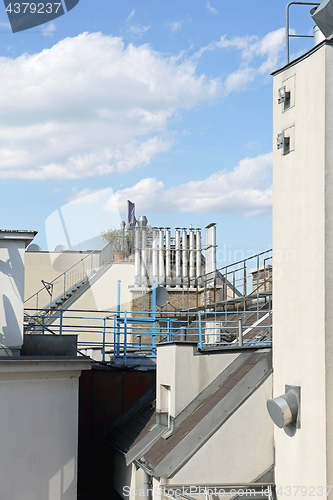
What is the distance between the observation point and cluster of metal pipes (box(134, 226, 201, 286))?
2352 cm

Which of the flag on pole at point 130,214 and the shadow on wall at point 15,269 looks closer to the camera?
the shadow on wall at point 15,269

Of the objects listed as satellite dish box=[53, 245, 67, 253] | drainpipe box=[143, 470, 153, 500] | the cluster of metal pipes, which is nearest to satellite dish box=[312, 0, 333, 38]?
drainpipe box=[143, 470, 153, 500]

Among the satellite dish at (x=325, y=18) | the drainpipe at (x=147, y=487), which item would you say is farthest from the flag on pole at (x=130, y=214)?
the satellite dish at (x=325, y=18)

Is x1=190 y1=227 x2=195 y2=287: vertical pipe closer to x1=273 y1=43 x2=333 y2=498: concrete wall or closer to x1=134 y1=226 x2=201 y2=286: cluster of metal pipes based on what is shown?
x1=134 y1=226 x2=201 y2=286: cluster of metal pipes

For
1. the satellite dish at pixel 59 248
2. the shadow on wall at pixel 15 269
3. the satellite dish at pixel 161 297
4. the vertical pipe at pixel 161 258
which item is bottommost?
the satellite dish at pixel 161 297

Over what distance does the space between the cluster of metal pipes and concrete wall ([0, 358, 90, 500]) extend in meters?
12.4

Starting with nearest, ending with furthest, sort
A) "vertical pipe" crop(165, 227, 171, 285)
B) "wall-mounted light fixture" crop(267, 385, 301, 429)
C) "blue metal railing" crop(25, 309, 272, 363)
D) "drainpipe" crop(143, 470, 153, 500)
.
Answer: "wall-mounted light fixture" crop(267, 385, 301, 429) → "drainpipe" crop(143, 470, 153, 500) → "blue metal railing" crop(25, 309, 272, 363) → "vertical pipe" crop(165, 227, 171, 285)

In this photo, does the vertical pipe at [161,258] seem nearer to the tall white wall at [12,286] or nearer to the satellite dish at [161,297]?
the satellite dish at [161,297]

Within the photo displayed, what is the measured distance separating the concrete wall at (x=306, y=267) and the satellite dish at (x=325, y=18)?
0.57 metres

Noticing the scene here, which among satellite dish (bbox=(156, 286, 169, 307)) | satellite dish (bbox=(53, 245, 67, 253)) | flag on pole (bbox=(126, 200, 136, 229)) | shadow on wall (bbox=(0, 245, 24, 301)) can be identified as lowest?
satellite dish (bbox=(156, 286, 169, 307))

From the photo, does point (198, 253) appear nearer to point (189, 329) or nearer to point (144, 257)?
point (144, 257)

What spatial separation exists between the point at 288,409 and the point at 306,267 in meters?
2.36

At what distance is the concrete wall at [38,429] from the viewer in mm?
10367

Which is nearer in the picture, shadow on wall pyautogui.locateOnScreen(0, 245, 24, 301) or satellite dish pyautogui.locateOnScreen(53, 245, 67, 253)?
shadow on wall pyautogui.locateOnScreen(0, 245, 24, 301)
